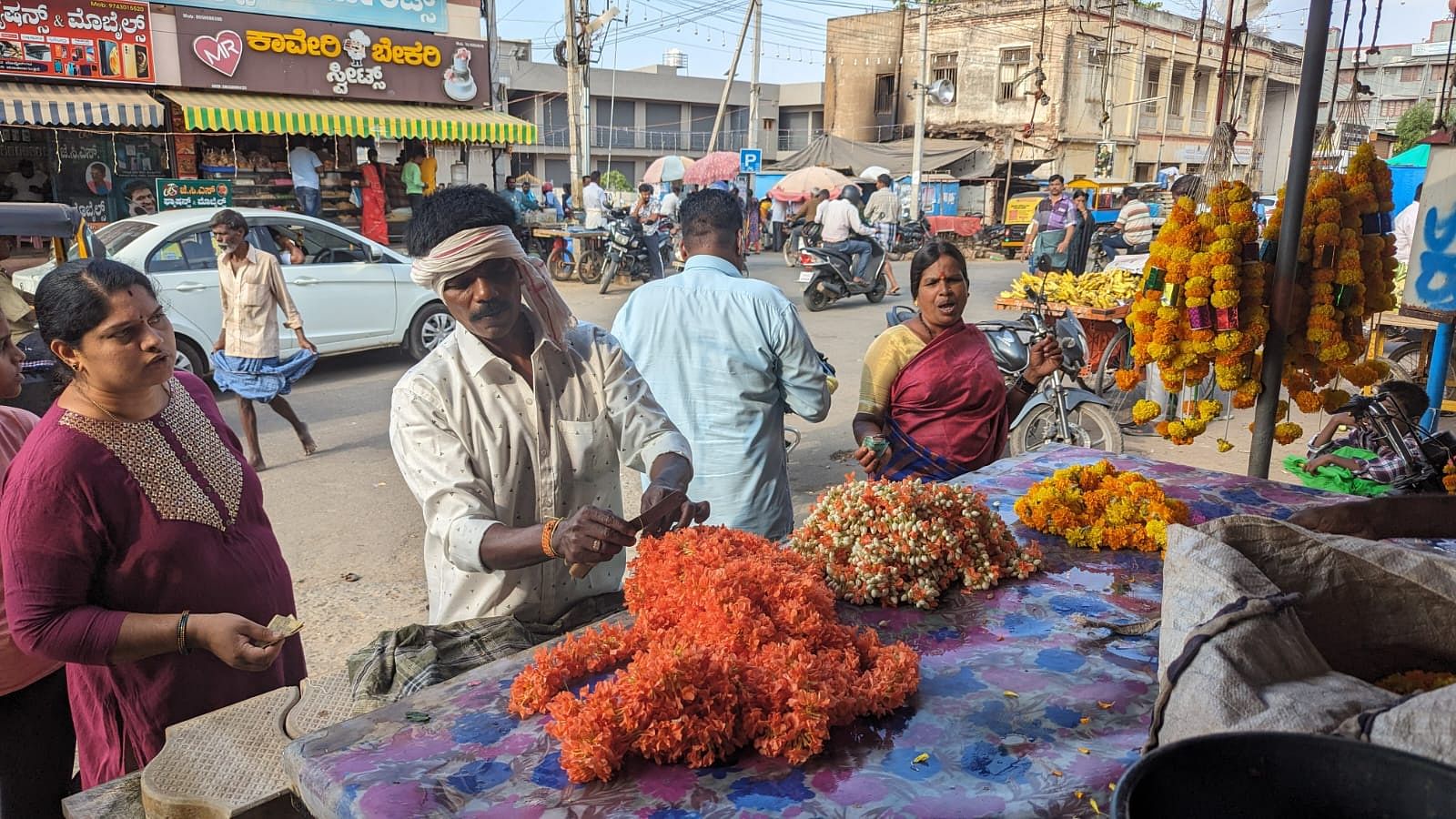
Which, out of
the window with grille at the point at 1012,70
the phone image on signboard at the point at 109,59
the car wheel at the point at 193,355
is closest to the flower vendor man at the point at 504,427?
the car wheel at the point at 193,355

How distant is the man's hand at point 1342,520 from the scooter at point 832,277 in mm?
11999

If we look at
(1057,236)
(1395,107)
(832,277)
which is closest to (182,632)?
(832,277)

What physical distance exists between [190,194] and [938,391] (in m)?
14.7

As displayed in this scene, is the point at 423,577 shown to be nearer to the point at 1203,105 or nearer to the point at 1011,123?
the point at 1011,123

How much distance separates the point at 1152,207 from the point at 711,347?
70.0ft

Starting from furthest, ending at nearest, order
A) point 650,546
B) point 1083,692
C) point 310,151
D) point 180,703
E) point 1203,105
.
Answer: point 1203,105 → point 310,151 → point 180,703 → point 650,546 → point 1083,692

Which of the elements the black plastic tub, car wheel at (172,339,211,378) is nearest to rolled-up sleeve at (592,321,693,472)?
the black plastic tub

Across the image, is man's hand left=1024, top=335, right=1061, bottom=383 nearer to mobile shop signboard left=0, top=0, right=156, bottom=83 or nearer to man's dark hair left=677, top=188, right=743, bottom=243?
man's dark hair left=677, top=188, right=743, bottom=243

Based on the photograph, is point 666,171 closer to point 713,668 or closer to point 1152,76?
point 1152,76

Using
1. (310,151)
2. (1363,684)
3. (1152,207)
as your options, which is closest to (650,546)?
(1363,684)

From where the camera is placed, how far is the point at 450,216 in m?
2.44

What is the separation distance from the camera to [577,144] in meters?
19.7

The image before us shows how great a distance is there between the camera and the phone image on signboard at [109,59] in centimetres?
1523

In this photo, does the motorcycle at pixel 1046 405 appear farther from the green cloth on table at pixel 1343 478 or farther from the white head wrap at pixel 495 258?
the white head wrap at pixel 495 258
